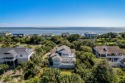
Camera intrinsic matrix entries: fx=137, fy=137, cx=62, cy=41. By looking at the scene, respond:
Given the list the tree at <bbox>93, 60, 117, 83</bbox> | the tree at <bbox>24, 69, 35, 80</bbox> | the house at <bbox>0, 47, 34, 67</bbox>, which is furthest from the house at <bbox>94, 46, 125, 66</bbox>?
the tree at <bbox>24, 69, 35, 80</bbox>

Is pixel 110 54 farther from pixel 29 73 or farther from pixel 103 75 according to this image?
pixel 29 73

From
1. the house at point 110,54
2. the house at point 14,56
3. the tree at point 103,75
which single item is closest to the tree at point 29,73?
the house at point 14,56

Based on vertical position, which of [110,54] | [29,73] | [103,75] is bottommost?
[29,73]

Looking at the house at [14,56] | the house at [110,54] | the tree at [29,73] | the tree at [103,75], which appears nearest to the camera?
the tree at [103,75]

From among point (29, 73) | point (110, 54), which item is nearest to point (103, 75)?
point (29, 73)

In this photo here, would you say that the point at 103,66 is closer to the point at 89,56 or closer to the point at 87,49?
the point at 89,56

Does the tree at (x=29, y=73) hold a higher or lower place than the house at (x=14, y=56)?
lower

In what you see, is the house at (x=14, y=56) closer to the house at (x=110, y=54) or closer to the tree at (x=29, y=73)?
the tree at (x=29, y=73)

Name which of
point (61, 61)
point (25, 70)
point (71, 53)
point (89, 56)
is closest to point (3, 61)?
point (25, 70)

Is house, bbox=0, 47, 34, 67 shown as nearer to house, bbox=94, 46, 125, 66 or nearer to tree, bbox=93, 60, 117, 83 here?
tree, bbox=93, 60, 117, 83

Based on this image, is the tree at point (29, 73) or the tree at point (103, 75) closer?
the tree at point (103, 75)

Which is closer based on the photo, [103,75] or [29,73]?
[103,75]

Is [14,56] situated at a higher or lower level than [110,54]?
higher
